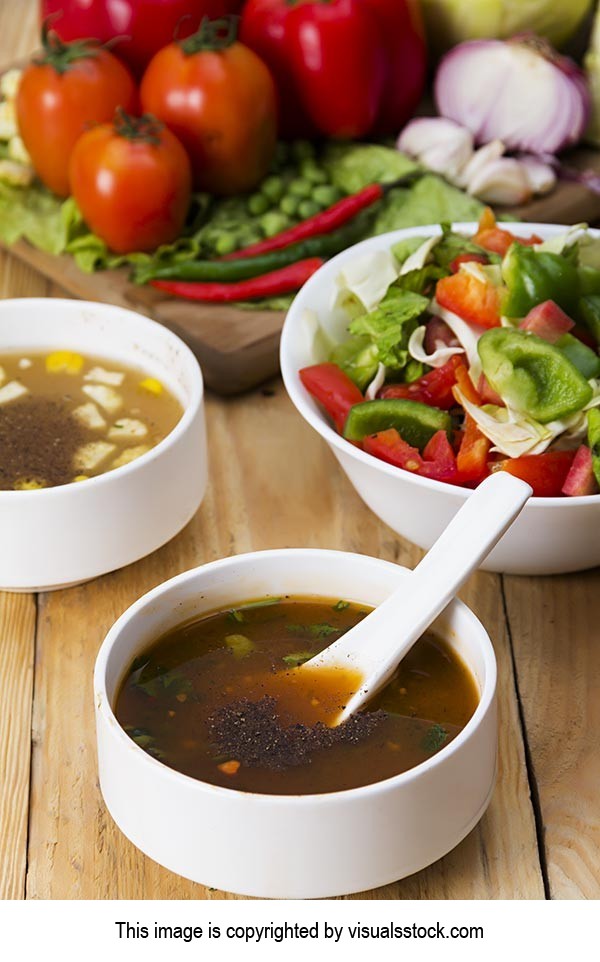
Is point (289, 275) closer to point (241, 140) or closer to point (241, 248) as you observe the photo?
point (241, 248)

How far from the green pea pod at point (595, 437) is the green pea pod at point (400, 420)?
206mm

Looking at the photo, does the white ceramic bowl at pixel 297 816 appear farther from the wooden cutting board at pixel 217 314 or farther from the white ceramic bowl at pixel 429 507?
the wooden cutting board at pixel 217 314

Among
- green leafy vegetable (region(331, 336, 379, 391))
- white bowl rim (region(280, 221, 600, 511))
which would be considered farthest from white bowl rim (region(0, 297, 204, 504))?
green leafy vegetable (region(331, 336, 379, 391))

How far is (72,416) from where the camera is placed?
199cm

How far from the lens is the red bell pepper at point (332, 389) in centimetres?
188

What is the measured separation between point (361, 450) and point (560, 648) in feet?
1.31

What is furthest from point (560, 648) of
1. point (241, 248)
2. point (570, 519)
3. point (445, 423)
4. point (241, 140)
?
point (241, 140)

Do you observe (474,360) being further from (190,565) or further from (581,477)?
(190,565)

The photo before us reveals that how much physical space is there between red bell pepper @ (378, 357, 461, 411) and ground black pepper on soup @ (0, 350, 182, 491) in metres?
0.35

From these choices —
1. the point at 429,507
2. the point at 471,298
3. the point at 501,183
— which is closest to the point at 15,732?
the point at 429,507

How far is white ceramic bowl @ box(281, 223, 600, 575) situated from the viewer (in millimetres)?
1690

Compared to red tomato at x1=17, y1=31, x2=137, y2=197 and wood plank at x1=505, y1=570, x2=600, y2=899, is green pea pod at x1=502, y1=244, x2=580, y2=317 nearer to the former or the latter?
wood plank at x1=505, y1=570, x2=600, y2=899

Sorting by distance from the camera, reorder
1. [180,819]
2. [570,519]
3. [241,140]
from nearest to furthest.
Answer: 1. [180,819]
2. [570,519]
3. [241,140]

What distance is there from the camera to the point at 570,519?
1692 mm
